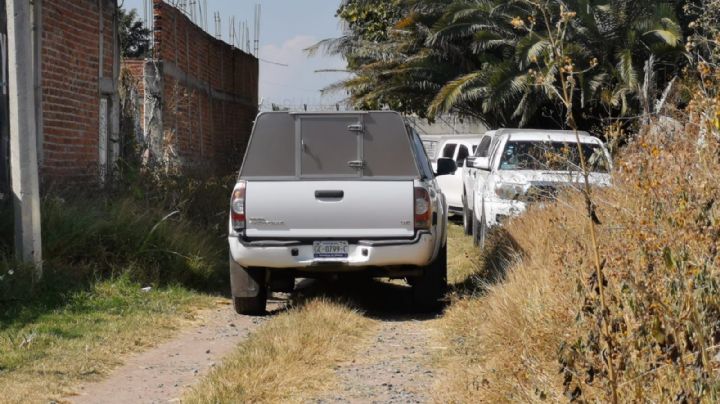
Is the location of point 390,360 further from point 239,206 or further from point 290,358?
point 239,206

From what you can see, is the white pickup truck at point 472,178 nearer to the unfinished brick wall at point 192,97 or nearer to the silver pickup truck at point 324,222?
the unfinished brick wall at point 192,97

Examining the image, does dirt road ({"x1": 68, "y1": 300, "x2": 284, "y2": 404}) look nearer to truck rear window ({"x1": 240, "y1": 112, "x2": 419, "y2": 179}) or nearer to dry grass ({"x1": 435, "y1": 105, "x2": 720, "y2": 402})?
truck rear window ({"x1": 240, "y1": 112, "x2": 419, "y2": 179})

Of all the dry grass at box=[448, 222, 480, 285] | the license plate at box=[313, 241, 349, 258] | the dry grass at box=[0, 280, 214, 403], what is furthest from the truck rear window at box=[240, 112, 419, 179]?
the dry grass at box=[448, 222, 480, 285]

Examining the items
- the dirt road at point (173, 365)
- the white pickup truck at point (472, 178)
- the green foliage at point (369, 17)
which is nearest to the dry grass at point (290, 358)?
the dirt road at point (173, 365)

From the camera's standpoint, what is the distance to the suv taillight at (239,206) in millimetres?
10148

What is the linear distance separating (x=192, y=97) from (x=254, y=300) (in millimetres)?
10222

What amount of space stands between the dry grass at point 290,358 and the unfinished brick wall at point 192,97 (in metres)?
6.96

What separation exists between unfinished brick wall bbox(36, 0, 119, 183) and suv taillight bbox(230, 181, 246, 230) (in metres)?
3.19

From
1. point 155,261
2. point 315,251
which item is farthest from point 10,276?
point 315,251

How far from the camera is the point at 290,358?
786 centimetres

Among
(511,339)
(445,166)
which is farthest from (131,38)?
(511,339)

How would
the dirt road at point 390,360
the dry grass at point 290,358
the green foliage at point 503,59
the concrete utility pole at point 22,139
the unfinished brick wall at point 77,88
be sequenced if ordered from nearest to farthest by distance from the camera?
the dry grass at point 290,358 → the dirt road at point 390,360 → the concrete utility pole at point 22,139 → the unfinished brick wall at point 77,88 → the green foliage at point 503,59

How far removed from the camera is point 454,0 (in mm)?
25797

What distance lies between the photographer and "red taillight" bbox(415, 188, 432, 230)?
10.2 metres
